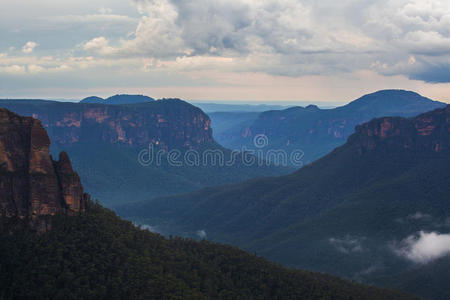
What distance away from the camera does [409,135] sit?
17250 centimetres

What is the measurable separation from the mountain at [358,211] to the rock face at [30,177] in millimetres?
66145

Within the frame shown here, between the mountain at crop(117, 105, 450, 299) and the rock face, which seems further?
the mountain at crop(117, 105, 450, 299)

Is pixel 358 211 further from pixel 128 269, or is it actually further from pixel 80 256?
pixel 80 256

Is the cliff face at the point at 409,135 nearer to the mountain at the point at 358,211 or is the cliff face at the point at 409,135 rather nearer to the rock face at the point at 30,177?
the mountain at the point at 358,211

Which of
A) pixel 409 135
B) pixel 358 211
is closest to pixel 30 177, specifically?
pixel 358 211

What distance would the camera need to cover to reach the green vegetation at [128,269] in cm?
5612

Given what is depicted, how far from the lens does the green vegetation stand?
56125 millimetres

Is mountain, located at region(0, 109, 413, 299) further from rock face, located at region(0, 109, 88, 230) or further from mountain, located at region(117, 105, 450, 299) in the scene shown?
mountain, located at region(117, 105, 450, 299)

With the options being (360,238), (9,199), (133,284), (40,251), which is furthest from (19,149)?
(360,238)

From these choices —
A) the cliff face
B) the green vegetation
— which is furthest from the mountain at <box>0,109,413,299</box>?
the cliff face

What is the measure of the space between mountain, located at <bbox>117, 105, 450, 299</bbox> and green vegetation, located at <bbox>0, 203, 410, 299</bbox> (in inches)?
1276

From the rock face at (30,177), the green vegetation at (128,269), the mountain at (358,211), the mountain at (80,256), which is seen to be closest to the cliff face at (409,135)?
the mountain at (358,211)

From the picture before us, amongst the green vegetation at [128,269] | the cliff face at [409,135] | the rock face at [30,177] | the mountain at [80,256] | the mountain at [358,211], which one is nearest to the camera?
the green vegetation at [128,269]

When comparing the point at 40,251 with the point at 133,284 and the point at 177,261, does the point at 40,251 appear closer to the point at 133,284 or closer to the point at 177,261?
the point at 133,284
